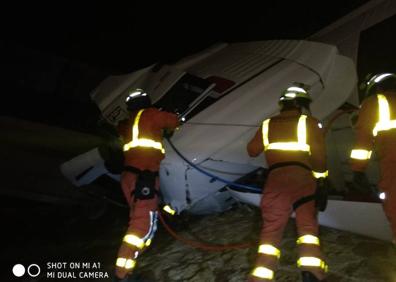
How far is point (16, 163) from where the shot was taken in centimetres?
675

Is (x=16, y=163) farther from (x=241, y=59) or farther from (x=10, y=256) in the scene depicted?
(x=241, y=59)

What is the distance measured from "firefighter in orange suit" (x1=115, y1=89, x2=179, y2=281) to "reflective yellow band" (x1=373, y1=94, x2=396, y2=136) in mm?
1807

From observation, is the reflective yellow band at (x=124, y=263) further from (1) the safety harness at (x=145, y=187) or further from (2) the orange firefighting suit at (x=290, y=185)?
(2) the orange firefighting suit at (x=290, y=185)

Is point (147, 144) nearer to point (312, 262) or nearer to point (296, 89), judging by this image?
point (296, 89)

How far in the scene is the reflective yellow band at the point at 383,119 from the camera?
331cm

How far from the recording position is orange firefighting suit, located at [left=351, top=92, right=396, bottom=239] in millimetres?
3154

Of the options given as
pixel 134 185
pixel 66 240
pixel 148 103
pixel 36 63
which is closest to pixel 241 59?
pixel 148 103

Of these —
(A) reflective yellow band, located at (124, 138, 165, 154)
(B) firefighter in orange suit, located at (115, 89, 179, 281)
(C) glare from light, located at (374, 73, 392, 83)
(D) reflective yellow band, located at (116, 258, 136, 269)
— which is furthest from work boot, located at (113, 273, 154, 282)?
(C) glare from light, located at (374, 73, 392, 83)

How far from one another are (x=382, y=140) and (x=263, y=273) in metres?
1.42

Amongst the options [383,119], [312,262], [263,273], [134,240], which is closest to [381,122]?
[383,119]

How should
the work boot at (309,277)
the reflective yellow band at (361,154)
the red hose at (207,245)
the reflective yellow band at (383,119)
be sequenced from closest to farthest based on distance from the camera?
the work boot at (309,277) < the reflective yellow band at (383,119) < the reflective yellow band at (361,154) < the red hose at (207,245)

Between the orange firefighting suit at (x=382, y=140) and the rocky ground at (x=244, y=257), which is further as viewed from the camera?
the rocky ground at (x=244, y=257)

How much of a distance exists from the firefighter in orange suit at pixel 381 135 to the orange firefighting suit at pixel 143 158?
170cm

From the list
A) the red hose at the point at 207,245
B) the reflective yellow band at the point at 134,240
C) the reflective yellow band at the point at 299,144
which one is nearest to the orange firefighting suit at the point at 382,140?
the reflective yellow band at the point at 299,144
